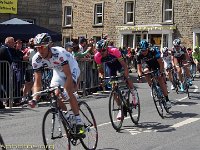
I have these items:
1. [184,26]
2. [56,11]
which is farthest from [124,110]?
[184,26]

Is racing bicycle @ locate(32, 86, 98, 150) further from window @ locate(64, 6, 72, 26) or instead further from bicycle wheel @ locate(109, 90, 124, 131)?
window @ locate(64, 6, 72, 26)

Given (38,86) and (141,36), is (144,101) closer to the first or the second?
(38,86)

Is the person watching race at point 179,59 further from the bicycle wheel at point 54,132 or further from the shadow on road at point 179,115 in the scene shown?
the bicycle wheel at point 54,132

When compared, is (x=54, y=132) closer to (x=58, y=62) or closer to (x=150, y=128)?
(x=58, y=62)

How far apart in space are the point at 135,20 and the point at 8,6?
734 inches

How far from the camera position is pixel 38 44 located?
23.3 ft

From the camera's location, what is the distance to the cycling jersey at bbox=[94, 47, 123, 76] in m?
9.93

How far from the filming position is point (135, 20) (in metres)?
39.8

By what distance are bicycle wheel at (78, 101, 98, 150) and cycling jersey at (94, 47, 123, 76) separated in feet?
7.02

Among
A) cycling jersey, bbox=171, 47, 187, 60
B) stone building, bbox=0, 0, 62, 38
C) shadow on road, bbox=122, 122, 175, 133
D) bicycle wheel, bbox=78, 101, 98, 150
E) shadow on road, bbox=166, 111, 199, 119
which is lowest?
shadow on road, bbox=166, 111, 199, 119

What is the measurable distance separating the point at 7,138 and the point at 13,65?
4.84 meters

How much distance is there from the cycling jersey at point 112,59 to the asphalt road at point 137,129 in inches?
52.0

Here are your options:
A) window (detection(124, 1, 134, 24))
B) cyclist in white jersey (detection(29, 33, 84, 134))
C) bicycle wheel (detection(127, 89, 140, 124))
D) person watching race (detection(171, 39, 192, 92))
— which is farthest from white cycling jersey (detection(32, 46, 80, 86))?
window (detection(124, 1, 134, 24))

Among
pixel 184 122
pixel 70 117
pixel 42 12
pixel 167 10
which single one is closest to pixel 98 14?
pixel 167 10
